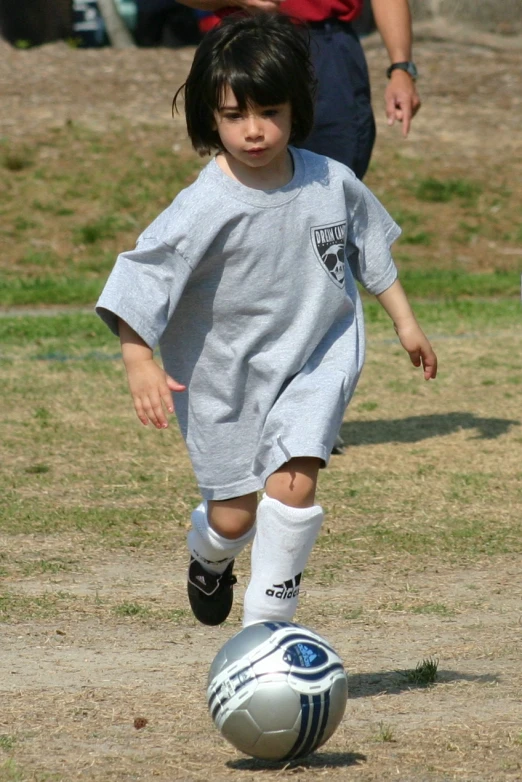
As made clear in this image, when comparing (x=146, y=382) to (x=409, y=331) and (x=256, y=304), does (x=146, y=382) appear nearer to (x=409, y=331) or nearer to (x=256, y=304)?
(x=256, y=304)

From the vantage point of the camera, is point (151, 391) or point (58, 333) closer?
point (151, 391)

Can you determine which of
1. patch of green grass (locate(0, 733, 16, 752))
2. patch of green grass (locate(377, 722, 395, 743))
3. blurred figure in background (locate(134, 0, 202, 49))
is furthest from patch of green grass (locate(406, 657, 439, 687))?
blurred figure in background (locate(134, 0, 202, 49))

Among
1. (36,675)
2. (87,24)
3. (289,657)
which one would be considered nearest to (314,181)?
(289,657)

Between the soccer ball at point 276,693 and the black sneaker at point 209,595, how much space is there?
2.61 feet

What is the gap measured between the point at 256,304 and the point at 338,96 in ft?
8.84

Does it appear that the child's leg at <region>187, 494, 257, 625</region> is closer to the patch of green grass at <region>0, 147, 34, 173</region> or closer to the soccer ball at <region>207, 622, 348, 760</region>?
the soccer ball at <region>207, 622, 348, 760</region>

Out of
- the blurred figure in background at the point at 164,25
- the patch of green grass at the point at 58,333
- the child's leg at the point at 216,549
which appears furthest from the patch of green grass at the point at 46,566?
the blurred figure in background at the point at 164,25

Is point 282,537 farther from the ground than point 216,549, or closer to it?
farther from the ground

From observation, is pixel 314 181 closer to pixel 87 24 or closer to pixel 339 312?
pixel 339 312

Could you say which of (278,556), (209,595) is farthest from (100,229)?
(278,556)

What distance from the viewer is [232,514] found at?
12.4 ft

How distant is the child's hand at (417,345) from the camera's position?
146 inches

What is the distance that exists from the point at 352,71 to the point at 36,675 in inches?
133

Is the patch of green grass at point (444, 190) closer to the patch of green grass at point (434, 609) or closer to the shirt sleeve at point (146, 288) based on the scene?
the patch of green grass at point (434, 609)
